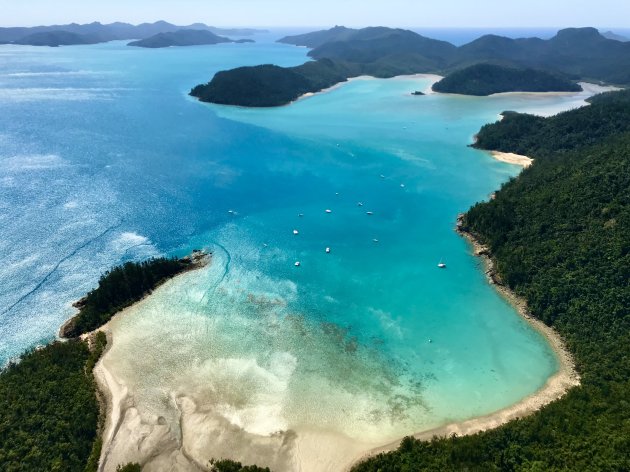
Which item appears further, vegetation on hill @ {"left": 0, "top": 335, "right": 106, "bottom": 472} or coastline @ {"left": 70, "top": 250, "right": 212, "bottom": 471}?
coastline @ {"left": 70, "top": 250, "right": 212, "bottom": 471}

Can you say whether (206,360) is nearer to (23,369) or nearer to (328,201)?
(23,369)

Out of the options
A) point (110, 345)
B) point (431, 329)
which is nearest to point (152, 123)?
point (110, 345)

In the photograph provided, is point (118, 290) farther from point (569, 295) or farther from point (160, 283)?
point (569, 295)

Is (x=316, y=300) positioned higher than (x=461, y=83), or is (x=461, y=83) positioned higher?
(x=461, y=83)

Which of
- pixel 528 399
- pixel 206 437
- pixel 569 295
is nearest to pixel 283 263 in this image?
pixel 206 437

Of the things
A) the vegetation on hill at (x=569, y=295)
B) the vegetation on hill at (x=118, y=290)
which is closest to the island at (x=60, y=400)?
the vegetation on hill at (x=118, y=290)

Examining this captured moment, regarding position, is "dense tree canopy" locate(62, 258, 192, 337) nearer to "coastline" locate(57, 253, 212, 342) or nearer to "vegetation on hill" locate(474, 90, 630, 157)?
"coastline" locate(57, 253, 212, 342)

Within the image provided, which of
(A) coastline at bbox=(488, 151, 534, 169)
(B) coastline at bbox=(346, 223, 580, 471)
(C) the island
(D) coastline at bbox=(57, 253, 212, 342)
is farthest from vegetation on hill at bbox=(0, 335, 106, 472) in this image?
(A) coastline at bbox=(488, 151, 534, 169)

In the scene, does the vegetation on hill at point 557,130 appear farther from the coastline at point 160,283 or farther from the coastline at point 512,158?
the coastline at point 160,283
